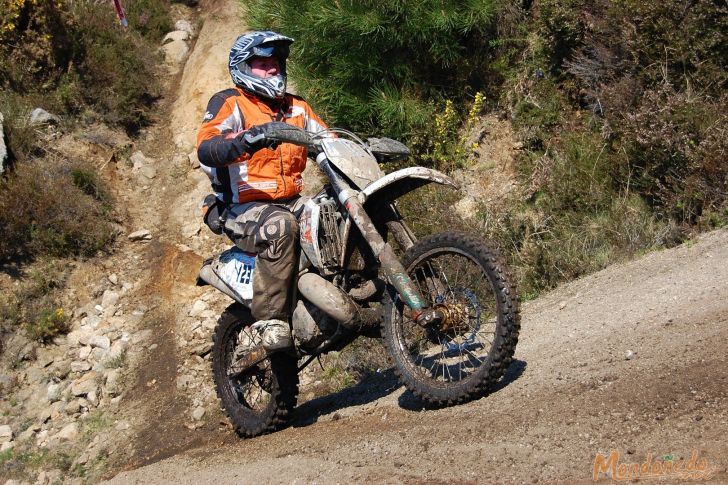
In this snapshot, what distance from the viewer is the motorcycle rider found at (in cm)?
556

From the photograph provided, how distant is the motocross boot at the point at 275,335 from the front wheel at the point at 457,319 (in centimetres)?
78

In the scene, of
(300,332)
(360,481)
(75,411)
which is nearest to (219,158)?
(300,332)

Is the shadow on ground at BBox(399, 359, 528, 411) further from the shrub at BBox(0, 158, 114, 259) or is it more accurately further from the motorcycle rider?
the shrub at BBox(0, 158, 114, 259)

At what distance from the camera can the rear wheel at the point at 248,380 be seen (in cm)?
614

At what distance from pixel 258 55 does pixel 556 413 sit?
129 inches

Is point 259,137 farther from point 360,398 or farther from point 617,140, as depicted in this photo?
point 617,140

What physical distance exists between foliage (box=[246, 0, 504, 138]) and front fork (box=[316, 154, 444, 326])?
17.6 ft

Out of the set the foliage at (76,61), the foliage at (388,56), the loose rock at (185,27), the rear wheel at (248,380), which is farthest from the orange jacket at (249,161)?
the loose rock at (185,27)

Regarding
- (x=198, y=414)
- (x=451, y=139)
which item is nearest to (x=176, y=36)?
(x=451, y=139)

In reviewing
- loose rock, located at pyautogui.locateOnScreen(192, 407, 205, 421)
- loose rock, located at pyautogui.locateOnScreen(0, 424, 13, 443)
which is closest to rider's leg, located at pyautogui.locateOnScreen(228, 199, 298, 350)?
loose rock, located at pyautogui.locateOnScreen(192, 407, 205, 421)

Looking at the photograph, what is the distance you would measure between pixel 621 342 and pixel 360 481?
199cm

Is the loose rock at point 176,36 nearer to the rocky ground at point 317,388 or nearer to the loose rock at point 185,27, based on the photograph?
the loose rock at point 185,27

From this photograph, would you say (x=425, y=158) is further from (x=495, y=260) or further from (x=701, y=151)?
(x=495, y=260)

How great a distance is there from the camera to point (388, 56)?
1079cm
